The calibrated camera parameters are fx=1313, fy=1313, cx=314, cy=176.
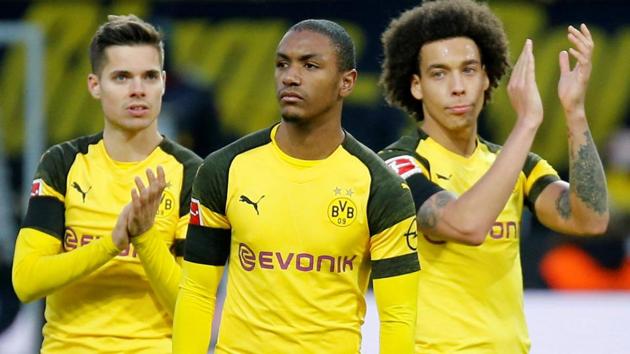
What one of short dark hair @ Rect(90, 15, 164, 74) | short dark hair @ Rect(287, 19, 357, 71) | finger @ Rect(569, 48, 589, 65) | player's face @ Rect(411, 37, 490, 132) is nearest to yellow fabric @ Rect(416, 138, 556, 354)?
player's face @ Rect(411, 37, 490, 132)

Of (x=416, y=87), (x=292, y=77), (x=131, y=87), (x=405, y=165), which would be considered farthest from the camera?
(x=416, y=87)

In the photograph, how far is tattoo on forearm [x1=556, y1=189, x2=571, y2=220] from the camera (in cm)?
540

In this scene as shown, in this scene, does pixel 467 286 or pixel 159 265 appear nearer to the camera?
pixel 159 265

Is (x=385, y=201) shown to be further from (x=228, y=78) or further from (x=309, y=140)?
(x=228, y=78)

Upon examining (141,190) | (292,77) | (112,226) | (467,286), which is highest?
(292,77)

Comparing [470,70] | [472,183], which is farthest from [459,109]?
[472,183]

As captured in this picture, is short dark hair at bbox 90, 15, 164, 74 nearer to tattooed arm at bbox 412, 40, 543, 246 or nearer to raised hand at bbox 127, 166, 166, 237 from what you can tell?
raised hand at bbox 127, 166, 166, 237

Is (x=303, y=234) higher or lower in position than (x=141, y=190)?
lower

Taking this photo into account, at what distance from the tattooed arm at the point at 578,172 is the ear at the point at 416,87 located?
679 millimetres

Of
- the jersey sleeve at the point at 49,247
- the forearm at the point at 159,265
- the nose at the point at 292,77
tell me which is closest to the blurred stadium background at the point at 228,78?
the jersey sleeve at the point at 49,247

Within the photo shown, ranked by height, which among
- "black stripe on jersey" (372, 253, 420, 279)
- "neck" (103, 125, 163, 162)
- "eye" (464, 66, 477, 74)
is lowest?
"black stripe on jersey" (372, 253, 420, 279)

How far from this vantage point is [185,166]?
5508mm

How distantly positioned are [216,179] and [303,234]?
37cm

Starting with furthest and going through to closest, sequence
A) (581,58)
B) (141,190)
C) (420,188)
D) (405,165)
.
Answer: (405,165) < (420,188) < (581,58) < (141,190)
